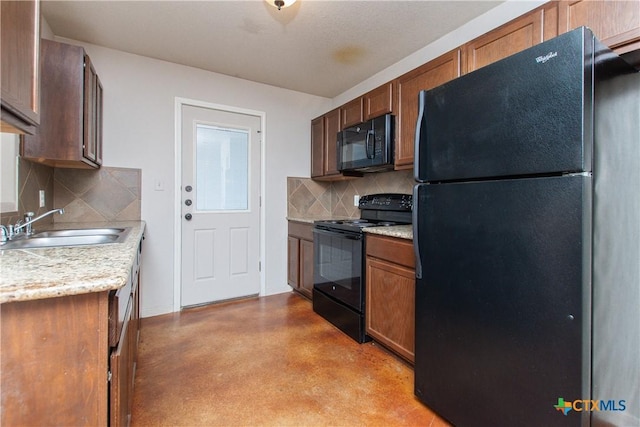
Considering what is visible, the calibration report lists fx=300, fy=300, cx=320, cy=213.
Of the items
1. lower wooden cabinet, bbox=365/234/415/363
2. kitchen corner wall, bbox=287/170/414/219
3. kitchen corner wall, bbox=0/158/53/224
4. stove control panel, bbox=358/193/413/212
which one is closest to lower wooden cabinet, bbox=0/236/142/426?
kitchen corner wall, bbox=0/158/53/224

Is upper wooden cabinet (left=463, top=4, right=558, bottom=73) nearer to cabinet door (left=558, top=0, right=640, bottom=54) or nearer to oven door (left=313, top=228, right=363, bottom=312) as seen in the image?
cabinet door (left=558, top=0, right=640, bottom=54)

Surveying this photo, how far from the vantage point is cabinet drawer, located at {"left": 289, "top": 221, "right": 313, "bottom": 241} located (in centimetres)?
313

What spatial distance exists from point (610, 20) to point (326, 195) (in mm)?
2841

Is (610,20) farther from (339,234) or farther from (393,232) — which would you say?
(339,234)

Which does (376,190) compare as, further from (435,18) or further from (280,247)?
(435,18)

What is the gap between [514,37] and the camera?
5.35 feet

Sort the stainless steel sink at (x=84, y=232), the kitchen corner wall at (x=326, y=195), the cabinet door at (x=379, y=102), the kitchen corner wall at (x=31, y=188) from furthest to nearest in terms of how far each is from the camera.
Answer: the kitchen corner wall at (x=326, y=195), the cabinet door at (x=379, y=102), the stainless steel sink at (x=84, y=232), the kitchen corner wall at (x=31, y=188)

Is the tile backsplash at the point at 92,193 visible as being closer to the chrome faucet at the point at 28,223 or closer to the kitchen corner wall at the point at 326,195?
the chrome faucet at the point at 28,223

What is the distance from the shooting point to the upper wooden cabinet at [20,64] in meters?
0.77

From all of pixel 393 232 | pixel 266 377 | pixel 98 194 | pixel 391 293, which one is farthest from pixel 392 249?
pixel 98 194

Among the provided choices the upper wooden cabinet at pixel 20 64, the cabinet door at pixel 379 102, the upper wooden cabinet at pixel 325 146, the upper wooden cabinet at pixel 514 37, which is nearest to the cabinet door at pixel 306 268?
the upper wooden cabinet at pixel 325 146

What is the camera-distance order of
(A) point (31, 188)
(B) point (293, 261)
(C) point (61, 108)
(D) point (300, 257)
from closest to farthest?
(C) point (61, 108) → (A) point (31, 188) → (D) point (300, 257) → (B) point (293, 261)

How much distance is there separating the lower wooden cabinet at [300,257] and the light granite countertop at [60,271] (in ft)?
6.73

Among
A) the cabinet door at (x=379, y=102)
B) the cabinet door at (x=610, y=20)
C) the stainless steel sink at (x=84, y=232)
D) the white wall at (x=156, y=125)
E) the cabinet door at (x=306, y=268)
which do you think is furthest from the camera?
the cabinet door at (x=306, y=268)
